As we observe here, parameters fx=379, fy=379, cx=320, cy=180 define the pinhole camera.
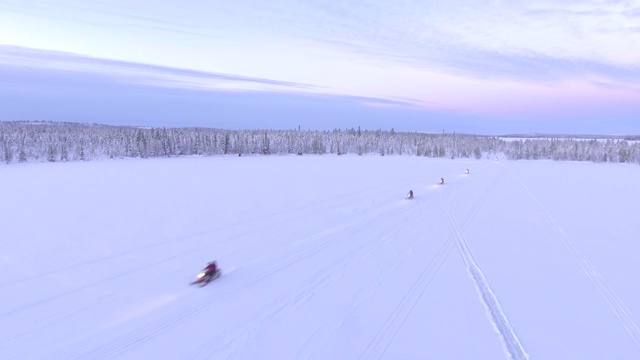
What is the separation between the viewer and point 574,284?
894cm

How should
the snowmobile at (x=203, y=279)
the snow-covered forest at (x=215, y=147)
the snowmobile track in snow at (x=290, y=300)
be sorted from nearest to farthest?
the snowmobile track in snow at (x=290, y=300) < the snowmobile at (x=203, y=279) < the snow-covered forest at (x=215, y=147)

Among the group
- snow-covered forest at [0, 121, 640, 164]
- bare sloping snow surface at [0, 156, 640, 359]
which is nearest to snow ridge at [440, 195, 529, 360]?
bare sloping snow surface at [0, 156, 640, 359]

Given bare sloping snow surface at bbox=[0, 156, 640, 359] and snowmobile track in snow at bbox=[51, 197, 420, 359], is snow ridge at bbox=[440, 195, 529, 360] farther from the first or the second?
snowmobile track in snow at bbox=[51, 197, 420, 359]

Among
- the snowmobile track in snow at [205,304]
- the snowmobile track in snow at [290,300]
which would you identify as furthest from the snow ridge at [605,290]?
the snowmobile track in snow at [205,304]

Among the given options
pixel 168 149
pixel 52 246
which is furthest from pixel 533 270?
pixel 168 149

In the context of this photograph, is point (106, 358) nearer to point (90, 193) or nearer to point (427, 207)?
point (427, 207)

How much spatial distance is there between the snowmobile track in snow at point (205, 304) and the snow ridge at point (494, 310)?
157 inches

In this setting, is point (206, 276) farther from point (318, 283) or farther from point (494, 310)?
point (494, 310)

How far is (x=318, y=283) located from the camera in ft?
28.5

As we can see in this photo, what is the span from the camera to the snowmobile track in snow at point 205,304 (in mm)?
5883

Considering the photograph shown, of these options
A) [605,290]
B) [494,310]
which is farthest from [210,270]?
[605,290]

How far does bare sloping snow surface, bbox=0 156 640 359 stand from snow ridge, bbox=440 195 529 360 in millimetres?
35

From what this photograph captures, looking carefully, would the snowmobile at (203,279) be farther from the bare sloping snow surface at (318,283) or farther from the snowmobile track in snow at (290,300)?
the snowmobile track in snow at (290,300)

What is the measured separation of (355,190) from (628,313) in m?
17.8
